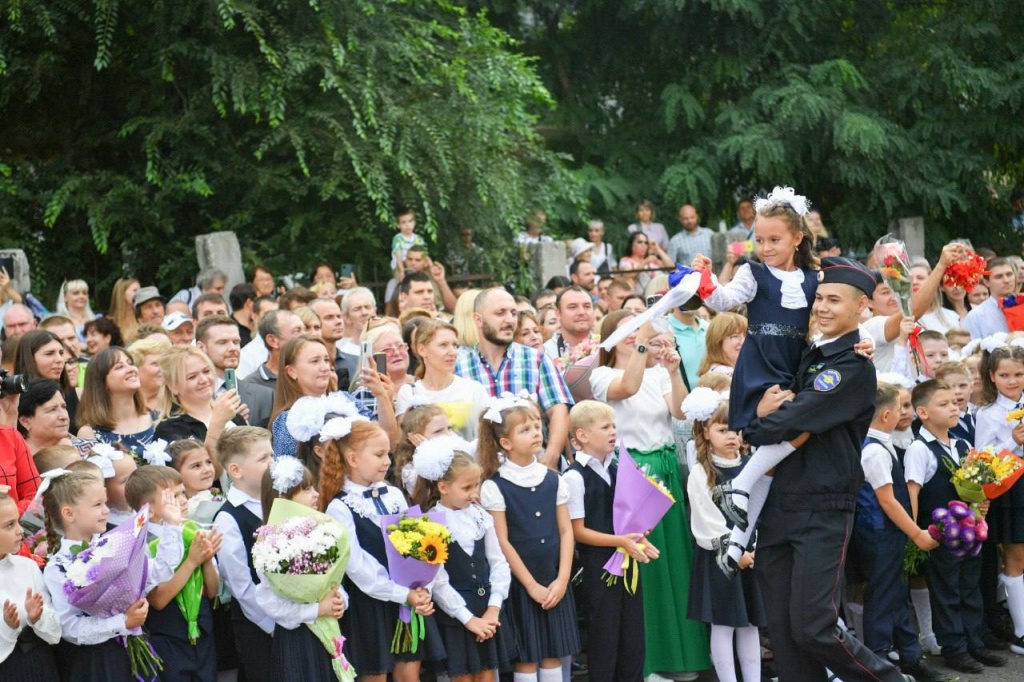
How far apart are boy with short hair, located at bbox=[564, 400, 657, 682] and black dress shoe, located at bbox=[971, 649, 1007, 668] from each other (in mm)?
2394

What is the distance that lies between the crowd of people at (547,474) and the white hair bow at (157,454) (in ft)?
0.18

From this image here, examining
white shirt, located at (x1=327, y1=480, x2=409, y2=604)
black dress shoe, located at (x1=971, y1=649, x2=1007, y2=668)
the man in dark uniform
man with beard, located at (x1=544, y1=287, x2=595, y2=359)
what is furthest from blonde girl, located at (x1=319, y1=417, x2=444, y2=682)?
black dress shoe, located at (x1=971, y1=649, x2=1007, y2=668)

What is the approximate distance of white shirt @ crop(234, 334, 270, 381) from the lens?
27.8ft

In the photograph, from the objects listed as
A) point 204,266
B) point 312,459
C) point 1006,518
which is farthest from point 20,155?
point 1006,518

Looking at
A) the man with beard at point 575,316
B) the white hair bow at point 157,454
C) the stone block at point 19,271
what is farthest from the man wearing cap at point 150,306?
the white hair bow at point 157,454

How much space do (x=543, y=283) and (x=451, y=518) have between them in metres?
8.57

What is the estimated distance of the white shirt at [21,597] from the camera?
18.3ft

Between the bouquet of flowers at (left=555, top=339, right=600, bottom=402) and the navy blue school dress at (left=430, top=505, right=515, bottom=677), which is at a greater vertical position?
the bouquet of flowers at (left=555, top=339, right=600, bottom=402)

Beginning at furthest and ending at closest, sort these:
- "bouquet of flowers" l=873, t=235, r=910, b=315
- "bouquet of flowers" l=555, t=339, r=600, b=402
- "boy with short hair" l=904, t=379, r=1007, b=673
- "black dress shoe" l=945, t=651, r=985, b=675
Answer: "bouquet of flowers" l=873, t=235, r=910, b=315
"boy with short hair" l=904, t=379, r=1007, b=673
"black dress shoe" l=945, t=651, r=985, b=675
"bouquet of flowers" l=555, t=339, r=600, b=402

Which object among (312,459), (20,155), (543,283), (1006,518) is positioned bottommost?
(1006,518)

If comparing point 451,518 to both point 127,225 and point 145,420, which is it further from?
point 127,225

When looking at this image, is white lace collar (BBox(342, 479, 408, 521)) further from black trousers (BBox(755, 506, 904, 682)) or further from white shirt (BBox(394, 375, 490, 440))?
black trousers (BBox(755, 506, 904, 682))

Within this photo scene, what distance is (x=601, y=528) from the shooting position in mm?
7305

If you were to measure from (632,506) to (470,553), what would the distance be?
104cm
